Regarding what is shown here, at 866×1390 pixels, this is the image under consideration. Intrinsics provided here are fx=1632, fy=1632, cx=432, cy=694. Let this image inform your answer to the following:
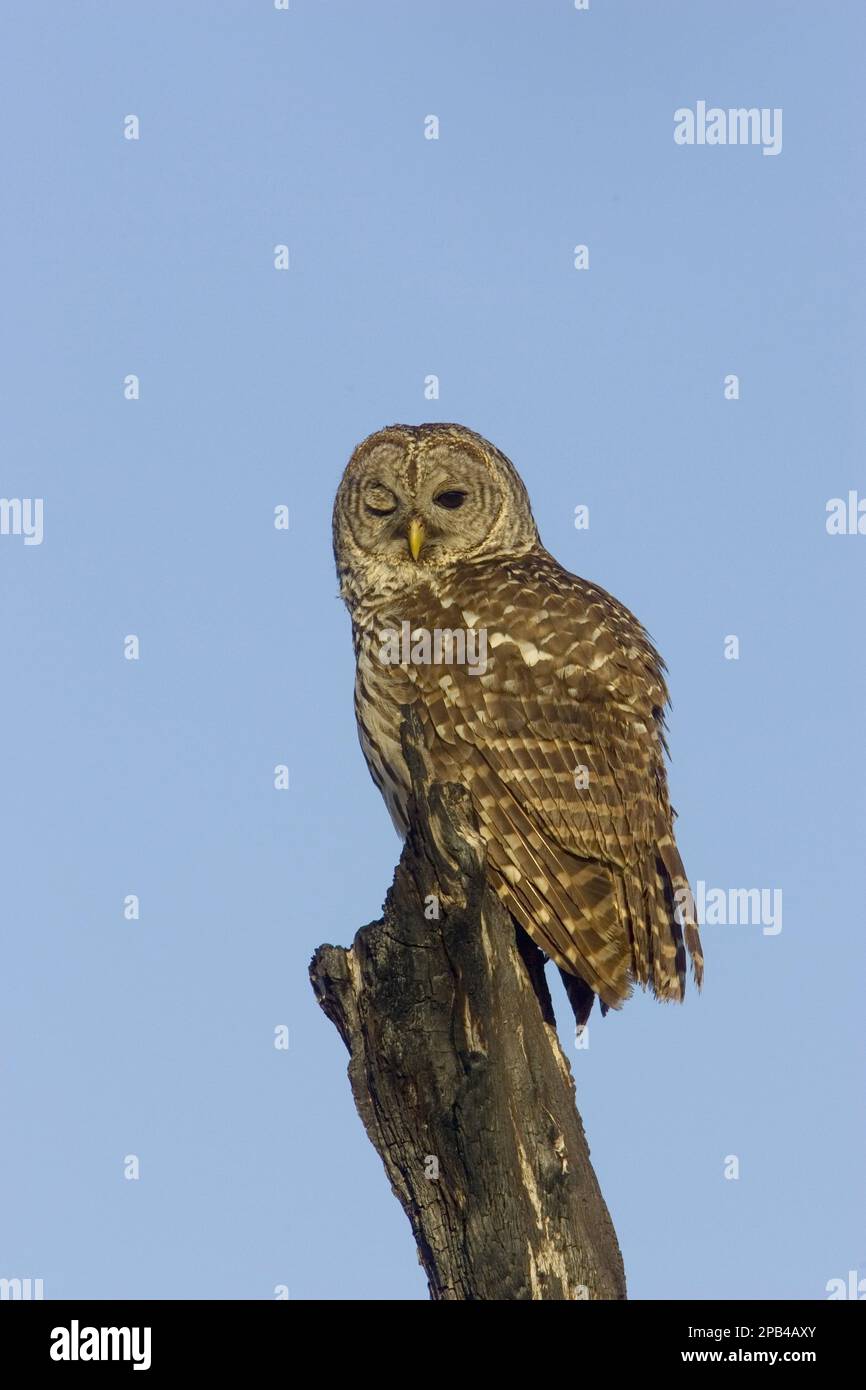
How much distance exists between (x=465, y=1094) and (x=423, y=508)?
460 centimetres

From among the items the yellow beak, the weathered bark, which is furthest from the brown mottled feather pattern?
the weathered bark

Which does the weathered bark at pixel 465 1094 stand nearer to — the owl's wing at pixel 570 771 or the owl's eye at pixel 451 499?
the owl's wing at pixel 570 771

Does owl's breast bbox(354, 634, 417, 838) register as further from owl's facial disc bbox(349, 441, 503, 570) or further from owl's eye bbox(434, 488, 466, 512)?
owl's eye bbox(434, 488, 466, 512)

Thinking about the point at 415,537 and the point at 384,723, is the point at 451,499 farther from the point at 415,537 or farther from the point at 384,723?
the point at 384,723

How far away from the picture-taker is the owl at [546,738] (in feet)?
27.1

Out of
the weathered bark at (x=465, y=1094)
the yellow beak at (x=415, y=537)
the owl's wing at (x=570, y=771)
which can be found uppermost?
the yellow beak at (x=415, y=537)

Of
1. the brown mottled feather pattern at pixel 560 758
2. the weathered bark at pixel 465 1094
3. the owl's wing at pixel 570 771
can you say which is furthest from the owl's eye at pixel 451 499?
the weathered bark at pixel 465 1094

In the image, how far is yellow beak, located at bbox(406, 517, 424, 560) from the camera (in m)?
9.84

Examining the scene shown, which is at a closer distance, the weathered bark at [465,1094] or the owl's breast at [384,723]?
the weathered bark at [465,1094]

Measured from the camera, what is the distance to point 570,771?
8.59 meters

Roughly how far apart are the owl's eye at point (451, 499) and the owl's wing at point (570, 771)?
1120 millimetres

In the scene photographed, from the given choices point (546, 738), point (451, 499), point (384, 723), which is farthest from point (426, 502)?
point (546, 738)
